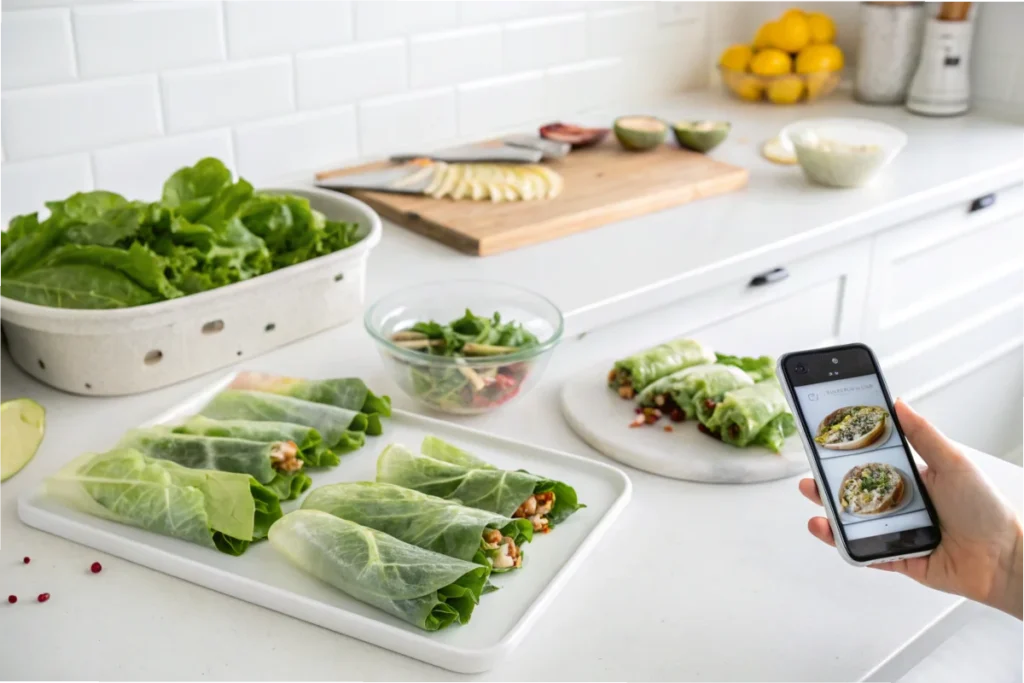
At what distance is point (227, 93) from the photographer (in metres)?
1.79

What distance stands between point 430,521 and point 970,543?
18.1 inches

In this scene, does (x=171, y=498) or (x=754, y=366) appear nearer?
(x=171, y=498)

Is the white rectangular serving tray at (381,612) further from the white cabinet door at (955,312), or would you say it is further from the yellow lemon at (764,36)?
the yellow lemon at (764,36)

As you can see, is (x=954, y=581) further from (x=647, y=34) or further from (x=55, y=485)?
(x=647, y=34)

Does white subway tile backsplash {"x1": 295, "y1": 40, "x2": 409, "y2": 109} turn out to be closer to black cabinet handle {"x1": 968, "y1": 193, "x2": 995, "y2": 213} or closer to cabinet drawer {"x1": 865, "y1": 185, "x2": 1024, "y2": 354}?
cabinet drawer {"x1": 865, "y1": 185, "x2": 1024, "y2": 354}

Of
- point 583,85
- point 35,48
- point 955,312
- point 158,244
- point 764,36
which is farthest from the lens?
point 764,36

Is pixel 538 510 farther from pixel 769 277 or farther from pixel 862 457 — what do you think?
pixel 769 277

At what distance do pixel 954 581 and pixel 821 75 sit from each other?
180cm

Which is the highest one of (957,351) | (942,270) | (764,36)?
(764,36)

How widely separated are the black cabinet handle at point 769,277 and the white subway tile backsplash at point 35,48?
42.9 inches

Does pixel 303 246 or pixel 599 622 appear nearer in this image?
pixel 599 622

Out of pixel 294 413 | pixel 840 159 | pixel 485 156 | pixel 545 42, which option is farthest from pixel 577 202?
pixel 294 413

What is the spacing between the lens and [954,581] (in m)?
0.92

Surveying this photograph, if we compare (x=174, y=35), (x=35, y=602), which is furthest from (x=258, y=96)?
(x=35, y=602)
